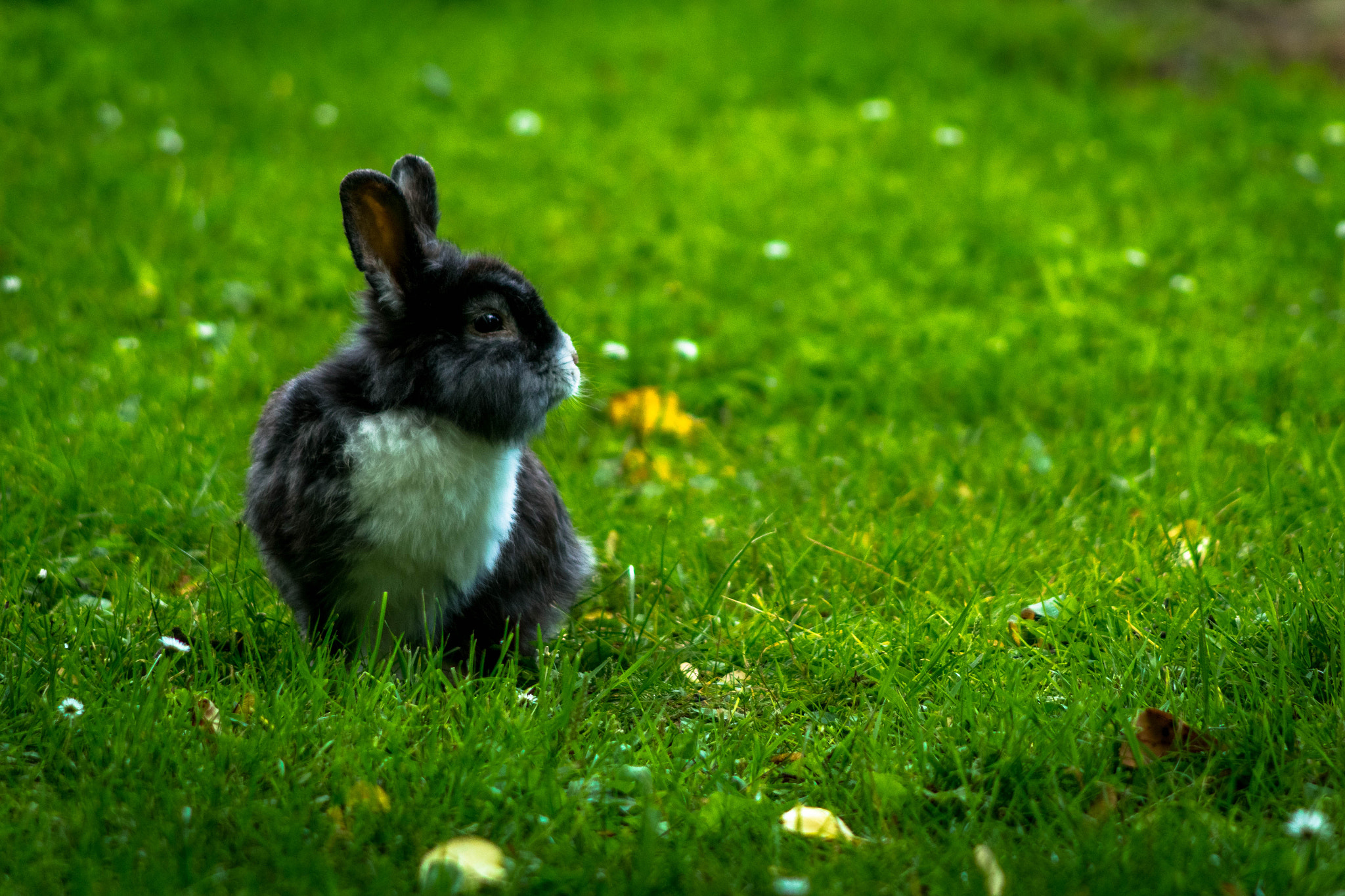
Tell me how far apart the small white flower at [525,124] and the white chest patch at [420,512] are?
4411 mm

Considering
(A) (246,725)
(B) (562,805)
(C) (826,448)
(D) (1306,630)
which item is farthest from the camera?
(C) (826,448)

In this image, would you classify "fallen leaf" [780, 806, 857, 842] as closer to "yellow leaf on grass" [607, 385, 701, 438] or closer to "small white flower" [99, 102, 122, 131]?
"yellow leaf on grass" [607, 385, 701, 438]

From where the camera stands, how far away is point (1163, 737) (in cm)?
247

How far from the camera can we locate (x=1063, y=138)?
23.1 ft

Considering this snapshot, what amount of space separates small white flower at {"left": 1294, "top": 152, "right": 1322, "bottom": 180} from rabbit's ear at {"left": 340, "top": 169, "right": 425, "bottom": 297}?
213 inches

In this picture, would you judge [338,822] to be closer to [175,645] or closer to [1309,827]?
[175,645]

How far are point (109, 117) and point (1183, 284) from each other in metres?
5.18

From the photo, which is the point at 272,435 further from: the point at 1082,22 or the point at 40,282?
the point at 1082,22

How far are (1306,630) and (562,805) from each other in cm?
163

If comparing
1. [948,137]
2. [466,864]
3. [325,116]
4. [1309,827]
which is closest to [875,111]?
[948,137]

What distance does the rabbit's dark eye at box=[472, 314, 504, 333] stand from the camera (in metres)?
2.65

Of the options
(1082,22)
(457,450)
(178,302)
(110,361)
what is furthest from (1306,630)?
(1082,22)

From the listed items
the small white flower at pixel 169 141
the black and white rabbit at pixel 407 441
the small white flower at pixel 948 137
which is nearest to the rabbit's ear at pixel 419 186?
the black and white rabbit at pixel 407 441

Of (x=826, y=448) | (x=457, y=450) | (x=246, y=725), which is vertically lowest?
(x=826, y=448)
